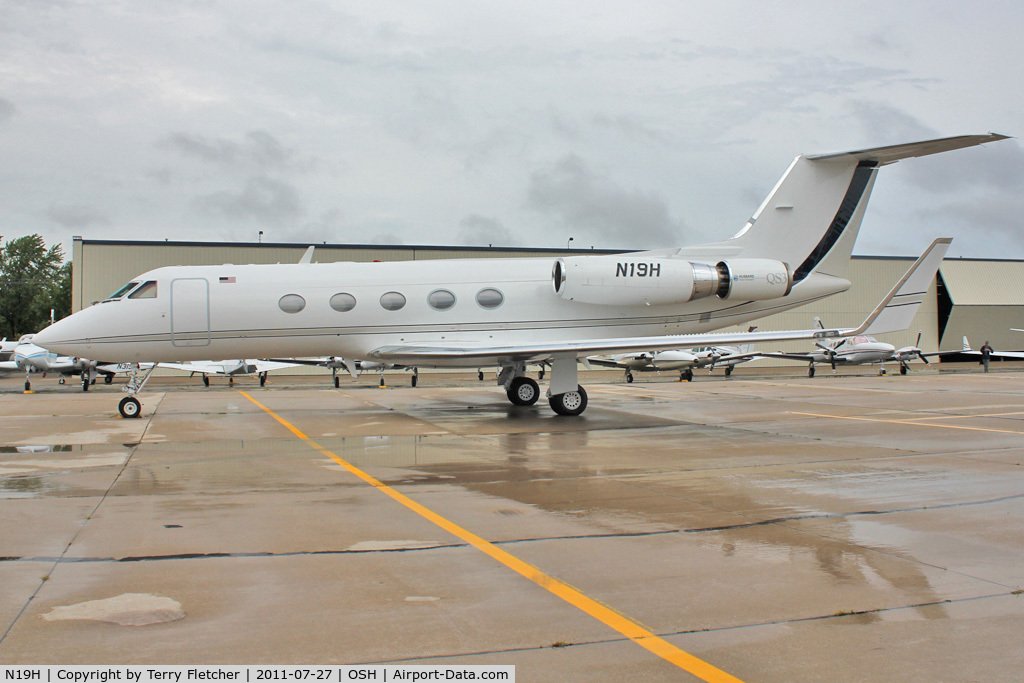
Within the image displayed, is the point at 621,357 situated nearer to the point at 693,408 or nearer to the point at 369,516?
the point at 693,408

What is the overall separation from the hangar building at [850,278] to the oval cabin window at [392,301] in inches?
1088

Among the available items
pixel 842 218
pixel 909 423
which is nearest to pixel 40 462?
pixel 909 423

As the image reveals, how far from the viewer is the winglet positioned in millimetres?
15672

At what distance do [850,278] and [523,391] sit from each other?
4002 centimetres

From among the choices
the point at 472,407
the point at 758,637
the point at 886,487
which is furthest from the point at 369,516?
the point at 472,407

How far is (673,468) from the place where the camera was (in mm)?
11055

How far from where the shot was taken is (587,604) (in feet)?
17.2

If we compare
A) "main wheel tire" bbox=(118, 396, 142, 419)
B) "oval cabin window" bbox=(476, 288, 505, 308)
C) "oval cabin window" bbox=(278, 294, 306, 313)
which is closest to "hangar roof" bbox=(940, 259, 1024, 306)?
"oval cabin window" bbox=(476, 288, 505, 308)

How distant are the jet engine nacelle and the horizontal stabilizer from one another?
9.87ft

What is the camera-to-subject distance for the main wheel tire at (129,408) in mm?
18469

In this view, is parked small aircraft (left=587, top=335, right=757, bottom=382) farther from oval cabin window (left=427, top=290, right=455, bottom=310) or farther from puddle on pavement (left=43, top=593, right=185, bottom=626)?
puddle on pavement (left=43, top=593, right=185, bottom=626)

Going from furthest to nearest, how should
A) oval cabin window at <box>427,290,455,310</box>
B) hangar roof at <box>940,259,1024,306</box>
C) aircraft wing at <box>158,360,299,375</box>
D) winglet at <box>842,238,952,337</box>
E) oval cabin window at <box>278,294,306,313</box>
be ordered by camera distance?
1. hangar roof at <box>940,259,1024,306</box>
2. aircraft wing at <box>158,360,299,375</box>
3. oval cabin window at <box>427,290,455,310</box>
4. oval cabin window at <box>278,294,306,313</box>
5. winglet at <box>842,238,952,337</box>

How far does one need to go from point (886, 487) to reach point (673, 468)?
259 cm

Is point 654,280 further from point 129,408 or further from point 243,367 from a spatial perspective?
point 243,367
